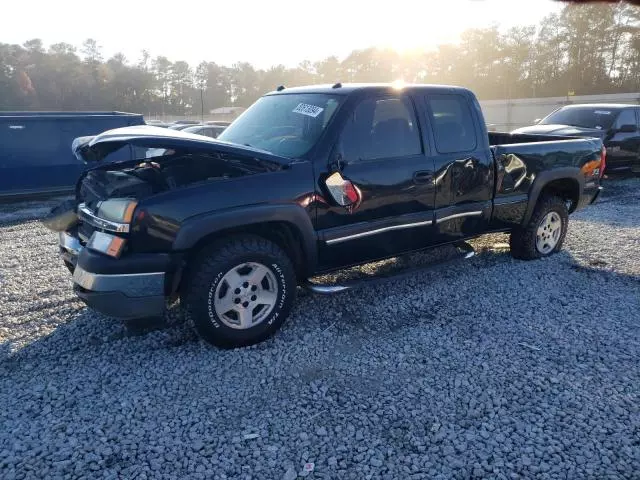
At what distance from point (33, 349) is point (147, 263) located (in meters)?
1.23

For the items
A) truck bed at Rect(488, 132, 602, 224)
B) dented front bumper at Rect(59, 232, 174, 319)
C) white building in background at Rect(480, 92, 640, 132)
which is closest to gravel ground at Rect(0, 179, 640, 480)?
dented front bumper at Rect(59, 232, 174, 319)

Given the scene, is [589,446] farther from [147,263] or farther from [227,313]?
[147,263]

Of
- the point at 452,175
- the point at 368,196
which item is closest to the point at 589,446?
the point at 368,196

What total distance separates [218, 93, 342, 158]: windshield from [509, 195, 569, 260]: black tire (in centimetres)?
270

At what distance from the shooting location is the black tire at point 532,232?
5.68m

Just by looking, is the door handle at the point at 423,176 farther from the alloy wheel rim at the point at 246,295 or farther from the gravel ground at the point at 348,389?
the alloy wheel rim at the point at 246,295

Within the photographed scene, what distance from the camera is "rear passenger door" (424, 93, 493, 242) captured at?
4.64m

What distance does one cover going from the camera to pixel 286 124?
173 inches

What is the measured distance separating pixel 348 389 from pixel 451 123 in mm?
2754

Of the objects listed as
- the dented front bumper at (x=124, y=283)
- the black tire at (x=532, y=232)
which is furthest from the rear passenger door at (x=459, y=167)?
the dented front bumper at (x=124, y=283)

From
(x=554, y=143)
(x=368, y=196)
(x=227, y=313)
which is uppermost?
(x=554, y=143)

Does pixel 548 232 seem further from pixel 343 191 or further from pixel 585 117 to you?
pixel 585 117

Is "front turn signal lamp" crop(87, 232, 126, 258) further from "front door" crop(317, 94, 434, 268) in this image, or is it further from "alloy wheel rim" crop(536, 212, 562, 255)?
"alloy wheel rim" crop(536, 212, 562, 255)

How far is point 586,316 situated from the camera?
14.3 ft
